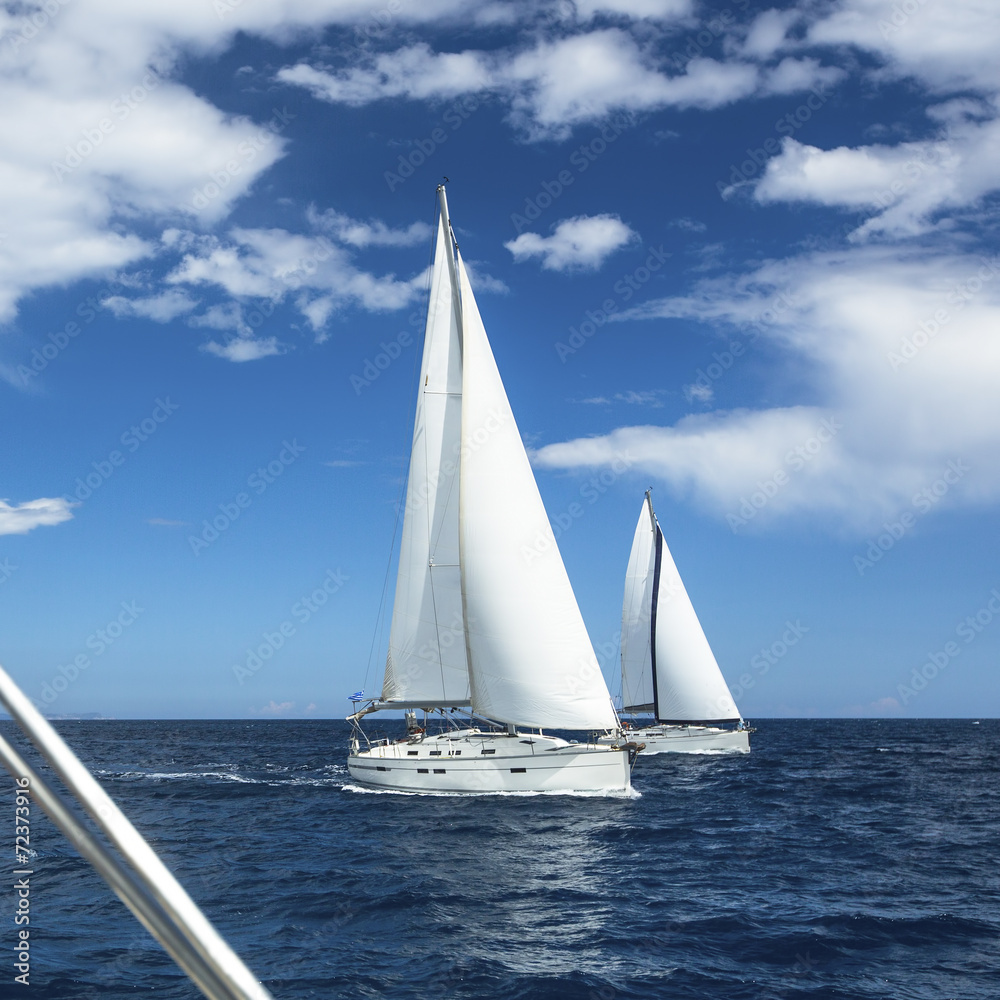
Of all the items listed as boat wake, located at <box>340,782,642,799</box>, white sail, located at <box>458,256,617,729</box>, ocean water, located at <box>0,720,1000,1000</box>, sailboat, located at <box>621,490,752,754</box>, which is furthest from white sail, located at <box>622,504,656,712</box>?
white sail, located at <box>458,256,617,729</box>

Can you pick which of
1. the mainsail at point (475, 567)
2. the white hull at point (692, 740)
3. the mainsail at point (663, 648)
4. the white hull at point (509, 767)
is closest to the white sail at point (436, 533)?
the mainsail at point (475, 567)

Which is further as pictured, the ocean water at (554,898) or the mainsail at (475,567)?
the mainsail at (475,567)

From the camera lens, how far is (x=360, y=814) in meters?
27.1

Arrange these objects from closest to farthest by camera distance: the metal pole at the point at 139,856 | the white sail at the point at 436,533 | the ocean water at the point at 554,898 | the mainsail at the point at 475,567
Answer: the metal pole at the point at 139,856 → the ocean water at the point at 554,898 → the mainsail at the point at 475,567 → the white sail at the point at 436,533

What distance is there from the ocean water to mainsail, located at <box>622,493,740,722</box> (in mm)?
22508

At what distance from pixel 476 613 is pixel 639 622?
27.5 meters

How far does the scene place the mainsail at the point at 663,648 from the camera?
5447 cm

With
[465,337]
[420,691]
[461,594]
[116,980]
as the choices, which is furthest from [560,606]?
[116,980]

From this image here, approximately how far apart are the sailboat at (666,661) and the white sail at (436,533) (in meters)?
23.6

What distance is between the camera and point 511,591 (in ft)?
99.5

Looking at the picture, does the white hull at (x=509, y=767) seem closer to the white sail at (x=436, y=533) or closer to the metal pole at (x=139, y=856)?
the white sail at (x=436, y=533)

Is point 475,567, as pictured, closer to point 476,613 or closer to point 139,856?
point 476,613

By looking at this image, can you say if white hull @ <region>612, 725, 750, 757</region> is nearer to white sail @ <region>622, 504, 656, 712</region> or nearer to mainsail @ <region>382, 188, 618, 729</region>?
white sail @ <region>622, 504, 656, 712</region>

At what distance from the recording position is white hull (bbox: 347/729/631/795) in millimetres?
28500
